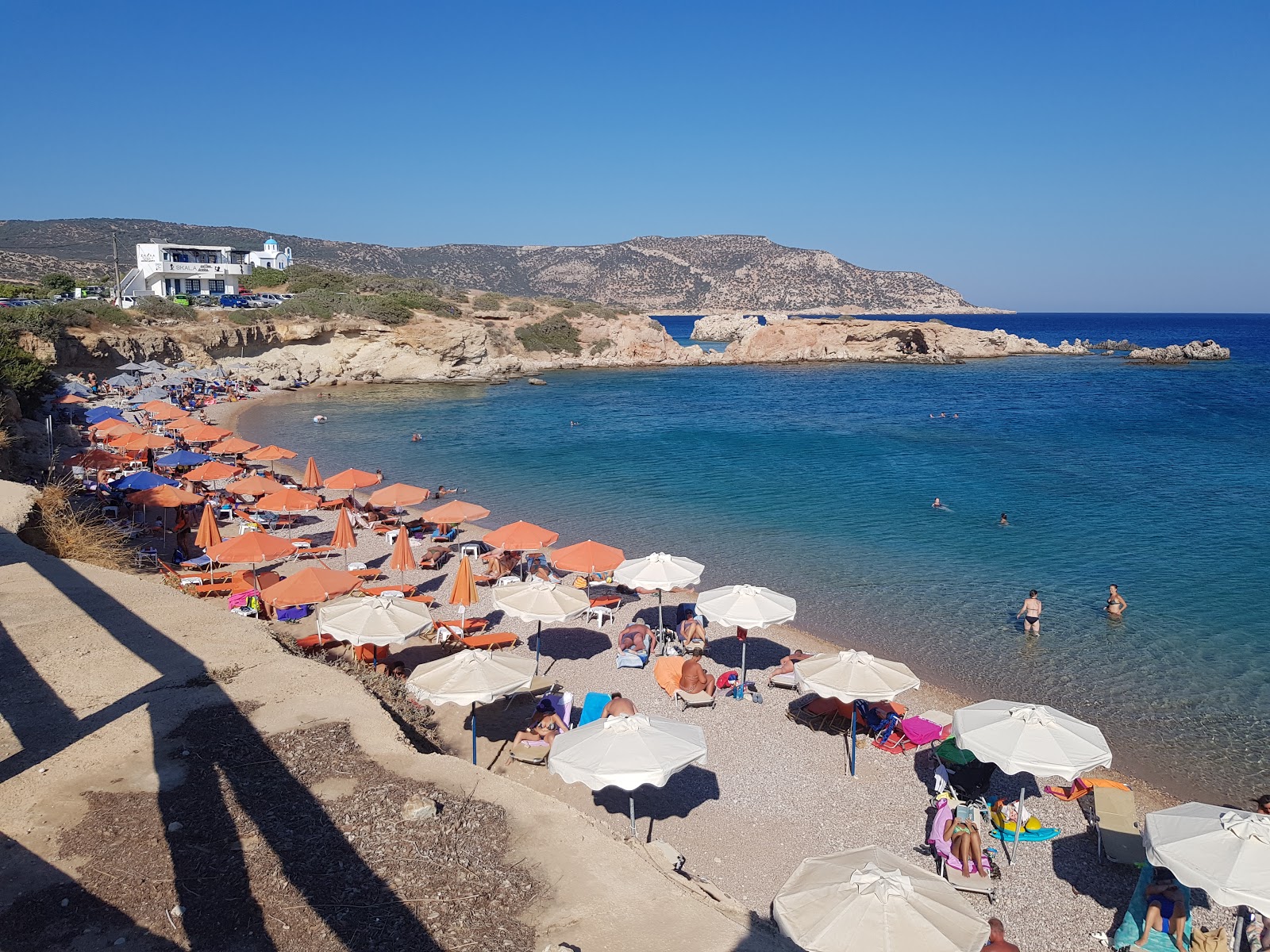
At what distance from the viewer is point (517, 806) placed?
6426 millimetres

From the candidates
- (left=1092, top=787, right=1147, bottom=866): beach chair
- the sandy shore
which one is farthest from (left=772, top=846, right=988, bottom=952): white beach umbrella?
(left=1092, top=787, right=1147, bottom=866): beach chair

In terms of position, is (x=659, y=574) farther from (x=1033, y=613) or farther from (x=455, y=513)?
(x=1033, y=613)

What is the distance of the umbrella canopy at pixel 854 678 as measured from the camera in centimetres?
916

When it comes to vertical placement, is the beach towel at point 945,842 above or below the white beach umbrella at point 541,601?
below

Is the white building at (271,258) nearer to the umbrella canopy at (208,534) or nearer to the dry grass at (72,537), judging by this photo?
the dry grass at (72,537)

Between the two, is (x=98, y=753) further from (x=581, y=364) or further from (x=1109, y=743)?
(x=581, y=364)

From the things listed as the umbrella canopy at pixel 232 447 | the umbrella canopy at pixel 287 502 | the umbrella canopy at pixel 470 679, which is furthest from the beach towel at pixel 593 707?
the umbrella canopy at pixel 232 447

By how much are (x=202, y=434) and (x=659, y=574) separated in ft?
60.1

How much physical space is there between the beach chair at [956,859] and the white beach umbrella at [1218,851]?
5.11 ft

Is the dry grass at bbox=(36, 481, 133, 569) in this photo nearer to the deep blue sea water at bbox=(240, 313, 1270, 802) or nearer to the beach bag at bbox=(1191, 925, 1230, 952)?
the deep blue sea water at bbox=(240, 313, 1270, 802)

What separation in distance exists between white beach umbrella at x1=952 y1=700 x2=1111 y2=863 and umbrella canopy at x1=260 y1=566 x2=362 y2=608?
8.91m

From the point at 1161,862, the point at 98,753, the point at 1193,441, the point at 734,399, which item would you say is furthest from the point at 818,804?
the point at 734,399

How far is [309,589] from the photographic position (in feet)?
39.2

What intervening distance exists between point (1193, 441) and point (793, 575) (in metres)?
28.9
